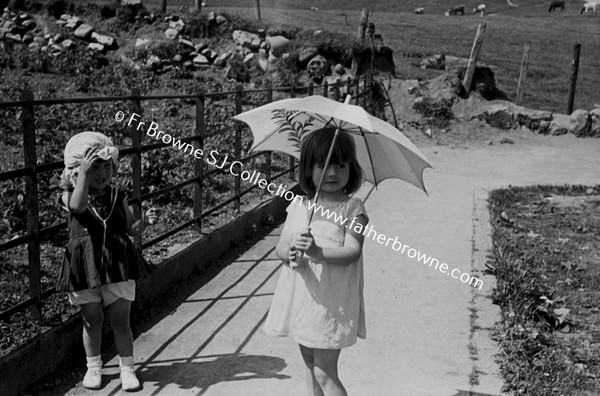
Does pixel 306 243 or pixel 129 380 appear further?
pixel 129 380

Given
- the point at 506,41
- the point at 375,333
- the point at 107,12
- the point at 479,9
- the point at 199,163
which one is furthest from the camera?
the point at 479,9

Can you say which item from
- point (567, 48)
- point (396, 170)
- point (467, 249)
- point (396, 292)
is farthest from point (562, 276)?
point (567, 48)

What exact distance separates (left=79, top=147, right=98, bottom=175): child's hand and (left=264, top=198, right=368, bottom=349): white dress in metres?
1.05

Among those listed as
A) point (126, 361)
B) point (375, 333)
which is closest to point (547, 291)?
point (375, 333)

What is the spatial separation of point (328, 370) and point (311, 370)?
0.15 metres

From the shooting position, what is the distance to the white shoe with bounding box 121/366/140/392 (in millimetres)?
4051

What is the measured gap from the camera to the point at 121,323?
412 centimetres

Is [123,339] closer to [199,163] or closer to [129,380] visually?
[129,380]

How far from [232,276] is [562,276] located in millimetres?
3047

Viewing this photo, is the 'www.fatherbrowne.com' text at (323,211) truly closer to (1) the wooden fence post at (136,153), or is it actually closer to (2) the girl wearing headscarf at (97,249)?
(1) the wooden fence post at (136,153)

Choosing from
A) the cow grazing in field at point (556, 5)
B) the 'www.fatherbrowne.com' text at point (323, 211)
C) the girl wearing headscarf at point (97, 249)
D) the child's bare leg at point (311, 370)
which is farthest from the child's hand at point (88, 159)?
the cow grazing in field at point (556, 5)

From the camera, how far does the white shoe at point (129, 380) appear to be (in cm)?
405

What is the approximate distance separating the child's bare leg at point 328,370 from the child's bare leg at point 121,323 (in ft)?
3.77

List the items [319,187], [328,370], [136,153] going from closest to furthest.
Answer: [319,187] < [328,370] < [136,153]
